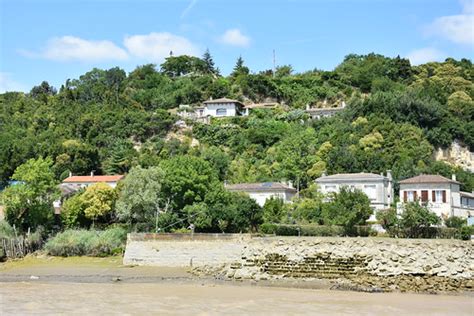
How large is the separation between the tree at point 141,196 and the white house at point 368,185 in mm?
15408

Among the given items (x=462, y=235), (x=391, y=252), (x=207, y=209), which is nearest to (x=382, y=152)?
(x=462, y=235)

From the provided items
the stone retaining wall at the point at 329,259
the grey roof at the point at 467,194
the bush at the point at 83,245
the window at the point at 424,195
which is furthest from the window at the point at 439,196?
the bush at the point at 83,245

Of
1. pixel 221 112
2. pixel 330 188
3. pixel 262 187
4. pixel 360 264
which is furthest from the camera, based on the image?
pixel 221 112

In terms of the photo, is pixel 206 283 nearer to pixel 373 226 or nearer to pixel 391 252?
pixel 391 252

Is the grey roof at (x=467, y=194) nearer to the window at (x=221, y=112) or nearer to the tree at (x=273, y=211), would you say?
the tree at (x=273, y=211)

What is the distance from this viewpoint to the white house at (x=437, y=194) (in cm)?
4516

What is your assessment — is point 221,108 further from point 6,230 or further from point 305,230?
point 6,230

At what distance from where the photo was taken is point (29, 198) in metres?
40.4

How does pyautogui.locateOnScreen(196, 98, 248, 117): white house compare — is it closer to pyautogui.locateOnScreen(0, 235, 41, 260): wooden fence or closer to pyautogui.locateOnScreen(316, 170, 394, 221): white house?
pyautogui.locateOnScreen(316, 170, 394, 221): white house

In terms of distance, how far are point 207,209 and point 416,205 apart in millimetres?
14267

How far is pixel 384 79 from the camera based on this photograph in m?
80.2

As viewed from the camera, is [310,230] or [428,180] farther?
[428,180]

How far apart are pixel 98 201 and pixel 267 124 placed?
30794 mm

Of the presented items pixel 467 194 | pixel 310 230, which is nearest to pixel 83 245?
pixel 310 230
